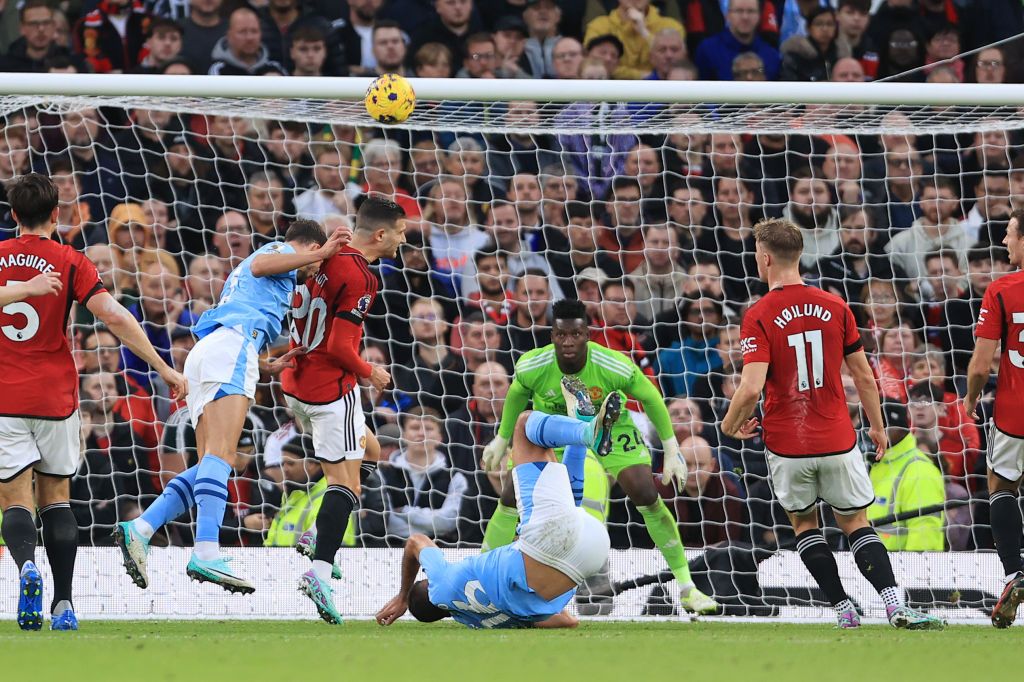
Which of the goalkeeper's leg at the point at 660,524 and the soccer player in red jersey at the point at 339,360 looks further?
the goalkeeper's leg at the point at 660,524

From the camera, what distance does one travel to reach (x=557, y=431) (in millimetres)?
5996

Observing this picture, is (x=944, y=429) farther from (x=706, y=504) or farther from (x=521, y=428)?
(x=521, y=428)

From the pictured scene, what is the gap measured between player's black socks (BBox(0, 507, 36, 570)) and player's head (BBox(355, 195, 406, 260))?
2172 mm

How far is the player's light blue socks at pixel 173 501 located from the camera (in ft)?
21.6

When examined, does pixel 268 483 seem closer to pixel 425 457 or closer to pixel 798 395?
pixel 425 457

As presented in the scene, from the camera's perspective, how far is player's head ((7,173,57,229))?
20.4ft

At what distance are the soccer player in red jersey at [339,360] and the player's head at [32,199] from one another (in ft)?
4.70

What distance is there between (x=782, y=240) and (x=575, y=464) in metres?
1.50

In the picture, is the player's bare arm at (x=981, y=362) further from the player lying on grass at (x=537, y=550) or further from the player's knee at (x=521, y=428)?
the player's knee at (x=521, y=428)

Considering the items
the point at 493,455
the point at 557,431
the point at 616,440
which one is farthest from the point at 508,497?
the point at 557,431

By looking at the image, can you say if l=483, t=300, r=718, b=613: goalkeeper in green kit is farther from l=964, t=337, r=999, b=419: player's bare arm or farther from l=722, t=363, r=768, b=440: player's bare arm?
l=964, t=337, r=999, b=419: player's bare arm

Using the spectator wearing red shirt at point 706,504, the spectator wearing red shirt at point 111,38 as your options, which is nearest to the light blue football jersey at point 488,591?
the spectator wearing red shirt at point 706,504

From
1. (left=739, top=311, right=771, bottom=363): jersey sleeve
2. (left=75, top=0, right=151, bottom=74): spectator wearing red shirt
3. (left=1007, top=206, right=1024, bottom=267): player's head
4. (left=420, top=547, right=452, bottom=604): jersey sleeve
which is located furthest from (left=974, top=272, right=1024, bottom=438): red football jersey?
(left=75, top=0, right=151, bottom=74): spectator wearing red shirt

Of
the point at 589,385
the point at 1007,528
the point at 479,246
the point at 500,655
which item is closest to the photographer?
the point at 500,655
